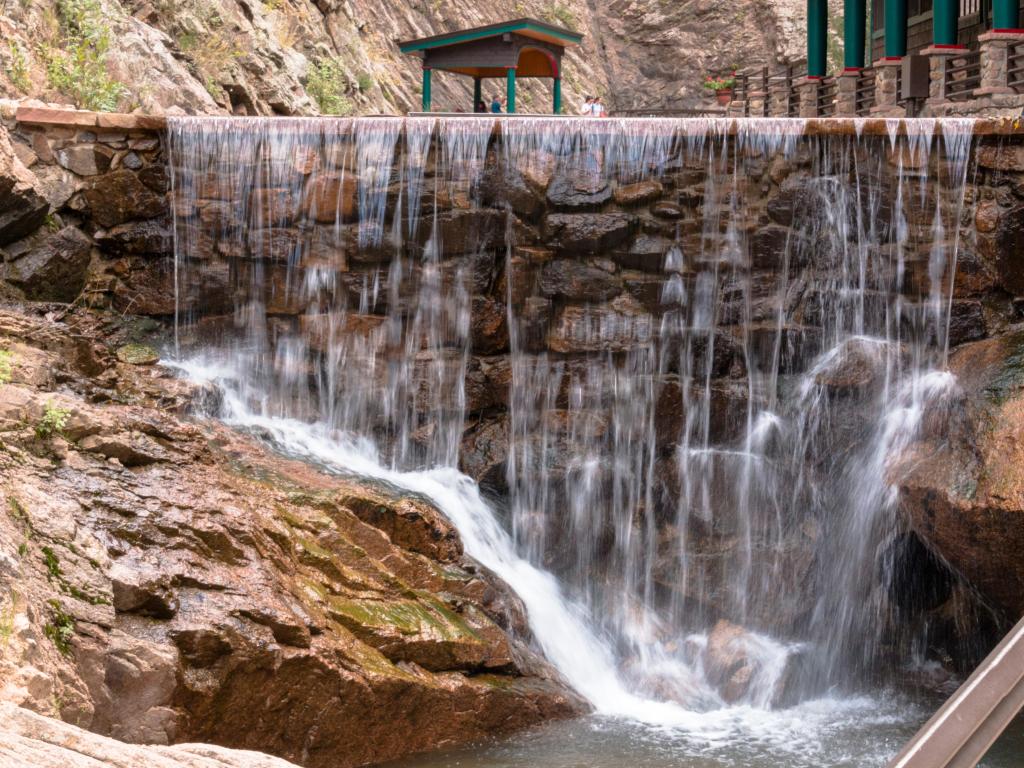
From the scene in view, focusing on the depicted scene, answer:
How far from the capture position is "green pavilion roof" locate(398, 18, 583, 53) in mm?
18672

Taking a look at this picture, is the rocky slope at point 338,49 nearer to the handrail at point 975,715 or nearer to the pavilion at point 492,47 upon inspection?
the pavilion at point 492,47

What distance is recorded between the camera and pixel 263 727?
19.7ft

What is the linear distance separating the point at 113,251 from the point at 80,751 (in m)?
7.89

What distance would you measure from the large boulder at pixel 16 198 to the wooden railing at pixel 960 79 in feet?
37.3

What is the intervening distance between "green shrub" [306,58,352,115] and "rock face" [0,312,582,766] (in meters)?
9.97

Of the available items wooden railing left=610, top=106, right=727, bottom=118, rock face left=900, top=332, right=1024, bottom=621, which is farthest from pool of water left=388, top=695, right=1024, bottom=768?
wooden railing left=610, top=106, right=727, bottom=118

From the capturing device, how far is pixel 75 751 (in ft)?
9.02

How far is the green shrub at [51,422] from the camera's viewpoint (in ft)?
20.7

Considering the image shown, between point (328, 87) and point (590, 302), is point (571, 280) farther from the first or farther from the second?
point (328, 87)

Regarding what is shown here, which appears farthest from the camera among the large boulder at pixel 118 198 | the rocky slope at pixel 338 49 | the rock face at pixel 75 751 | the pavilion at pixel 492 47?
the pavilion at pixel 492 47

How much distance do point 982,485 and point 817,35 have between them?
49.1 ft

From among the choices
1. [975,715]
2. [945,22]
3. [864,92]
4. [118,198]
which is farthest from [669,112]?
[975,715]

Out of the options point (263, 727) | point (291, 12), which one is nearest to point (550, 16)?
point (291, 12)

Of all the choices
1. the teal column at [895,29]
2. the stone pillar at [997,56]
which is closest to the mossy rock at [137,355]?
the stone pillar at [997,56]
